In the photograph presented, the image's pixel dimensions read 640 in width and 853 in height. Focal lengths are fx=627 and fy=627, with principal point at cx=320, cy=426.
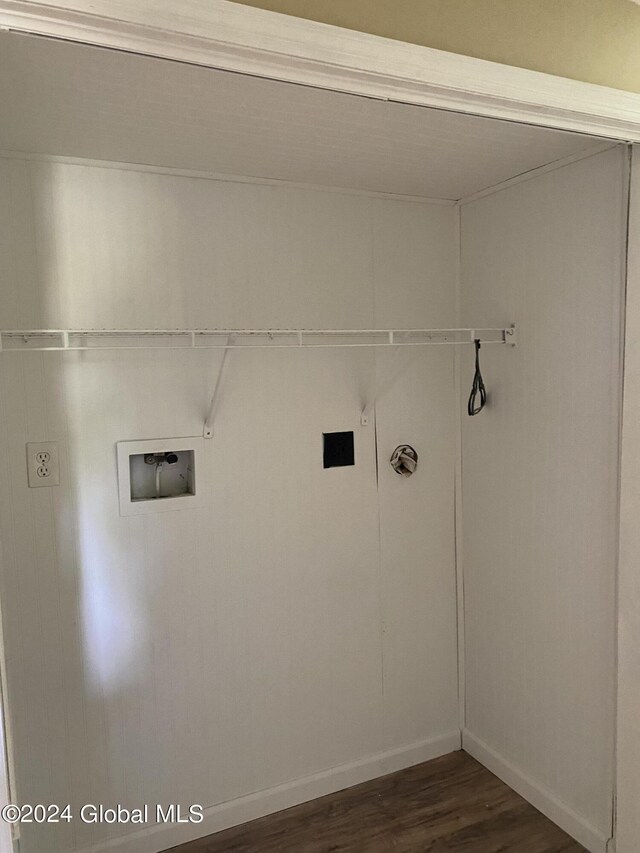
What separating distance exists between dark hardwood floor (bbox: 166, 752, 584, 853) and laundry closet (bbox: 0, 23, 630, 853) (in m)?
0.07

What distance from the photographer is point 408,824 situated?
2.11m

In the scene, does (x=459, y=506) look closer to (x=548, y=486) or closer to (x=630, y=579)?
(x=548, y=486)

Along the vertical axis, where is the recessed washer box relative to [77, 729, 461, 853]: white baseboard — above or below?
above

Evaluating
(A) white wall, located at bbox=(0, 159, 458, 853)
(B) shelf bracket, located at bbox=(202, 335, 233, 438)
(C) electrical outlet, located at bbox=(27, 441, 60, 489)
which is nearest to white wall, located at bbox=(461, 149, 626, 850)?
(A) white wall, located at bbox=(0, 159, 458, 853)

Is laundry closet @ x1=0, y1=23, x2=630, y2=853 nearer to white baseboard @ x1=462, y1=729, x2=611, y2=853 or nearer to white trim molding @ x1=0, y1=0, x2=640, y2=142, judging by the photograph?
white baseboard @ x1=462, y1=729, x2=611, y2=853

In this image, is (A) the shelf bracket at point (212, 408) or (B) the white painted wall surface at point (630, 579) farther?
(A) the shelf bracket at point (212, 408)

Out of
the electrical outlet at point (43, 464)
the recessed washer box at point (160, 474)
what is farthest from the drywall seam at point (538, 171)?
the electrical outlet at point (43, 464)

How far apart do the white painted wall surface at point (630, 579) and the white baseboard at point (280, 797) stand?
77 cm

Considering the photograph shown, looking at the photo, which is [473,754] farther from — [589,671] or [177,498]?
[177,498]

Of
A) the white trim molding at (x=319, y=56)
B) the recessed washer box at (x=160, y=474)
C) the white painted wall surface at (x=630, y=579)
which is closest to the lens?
the white trim molding at (x=319, y=56)

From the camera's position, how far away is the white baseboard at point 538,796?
1.96 metres

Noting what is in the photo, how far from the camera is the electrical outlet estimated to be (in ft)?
5.82

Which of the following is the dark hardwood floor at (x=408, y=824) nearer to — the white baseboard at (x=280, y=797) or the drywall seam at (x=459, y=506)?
the white baseboard at (x=280, y=797)

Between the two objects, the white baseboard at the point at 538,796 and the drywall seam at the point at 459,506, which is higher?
the drywall seam at the point at 459,506
